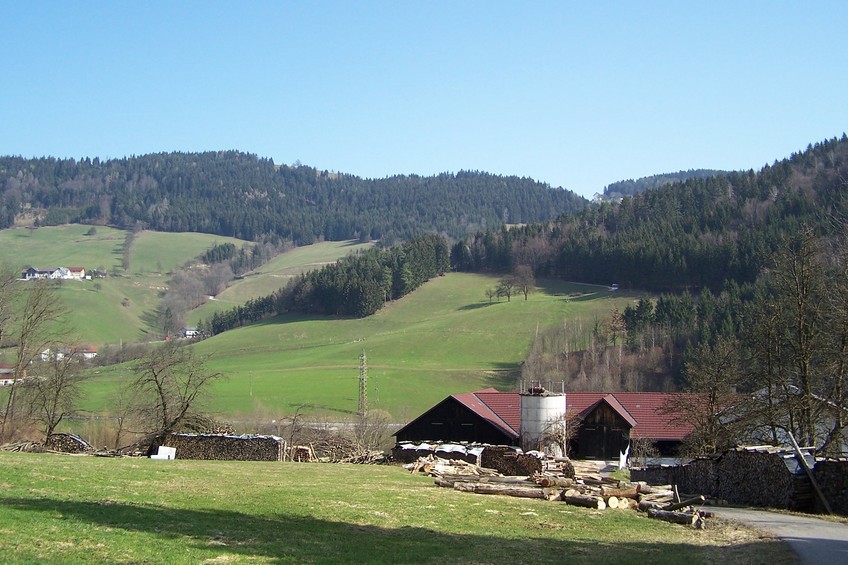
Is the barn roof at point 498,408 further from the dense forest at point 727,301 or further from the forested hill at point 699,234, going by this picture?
the forested hill at point 699,234

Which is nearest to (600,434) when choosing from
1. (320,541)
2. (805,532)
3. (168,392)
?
(168,392)

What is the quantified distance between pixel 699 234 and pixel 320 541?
515ft

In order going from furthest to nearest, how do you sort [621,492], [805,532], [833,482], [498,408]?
[498,408] → [621,492] → [833,482] → [805,532]

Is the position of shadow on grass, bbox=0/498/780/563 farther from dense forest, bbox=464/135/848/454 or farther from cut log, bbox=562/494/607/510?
dense forest, bbox=464/135/848/454

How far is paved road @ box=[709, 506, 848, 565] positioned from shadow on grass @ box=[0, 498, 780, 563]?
6.95 feet

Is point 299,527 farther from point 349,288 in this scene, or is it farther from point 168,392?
point 349,288

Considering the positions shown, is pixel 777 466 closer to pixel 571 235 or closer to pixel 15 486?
pixel 15 486

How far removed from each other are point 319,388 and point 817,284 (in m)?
75.6

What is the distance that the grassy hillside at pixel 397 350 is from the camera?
96.8 m

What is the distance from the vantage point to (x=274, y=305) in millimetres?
172125

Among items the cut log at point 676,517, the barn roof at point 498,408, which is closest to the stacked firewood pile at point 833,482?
the cut log at point 676,517

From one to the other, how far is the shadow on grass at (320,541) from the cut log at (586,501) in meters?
6.12

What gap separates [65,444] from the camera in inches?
1601

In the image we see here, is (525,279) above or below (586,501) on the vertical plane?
above
